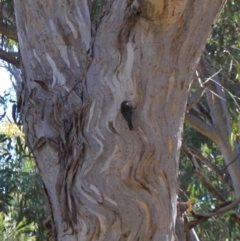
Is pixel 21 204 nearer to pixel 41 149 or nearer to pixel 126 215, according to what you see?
pixel 41 149

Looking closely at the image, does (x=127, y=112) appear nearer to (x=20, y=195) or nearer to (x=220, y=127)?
(x=220, y=127)

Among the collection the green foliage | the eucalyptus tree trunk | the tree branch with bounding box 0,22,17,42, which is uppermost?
the tree branch with bounding box 0,22,17,42

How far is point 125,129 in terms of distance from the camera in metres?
1.97

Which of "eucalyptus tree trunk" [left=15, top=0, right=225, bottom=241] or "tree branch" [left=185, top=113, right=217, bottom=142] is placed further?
"tree branch" [left=185, top=113, right=217, bottom=142]

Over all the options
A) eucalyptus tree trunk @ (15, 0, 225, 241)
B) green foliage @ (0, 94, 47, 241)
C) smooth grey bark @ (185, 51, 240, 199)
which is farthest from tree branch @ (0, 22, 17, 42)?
eucalyptus tree trunk @ (15, 0, 225, 241)

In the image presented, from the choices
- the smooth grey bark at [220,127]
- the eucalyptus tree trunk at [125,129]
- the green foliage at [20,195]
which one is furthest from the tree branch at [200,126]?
the eucalyptus tree trunk at [125,129]

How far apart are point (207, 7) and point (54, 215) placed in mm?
853

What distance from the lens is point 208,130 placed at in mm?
5594

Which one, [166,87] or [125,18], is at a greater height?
[125,18]

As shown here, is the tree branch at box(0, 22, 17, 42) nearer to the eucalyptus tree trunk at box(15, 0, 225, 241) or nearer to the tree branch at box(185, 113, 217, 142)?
the tree branch at box(185, 113, 217, 142)

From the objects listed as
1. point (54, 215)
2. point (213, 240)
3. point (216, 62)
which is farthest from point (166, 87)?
point (213, 240)

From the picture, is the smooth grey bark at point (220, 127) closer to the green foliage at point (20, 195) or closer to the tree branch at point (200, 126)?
the tree branch at point (200, 126)

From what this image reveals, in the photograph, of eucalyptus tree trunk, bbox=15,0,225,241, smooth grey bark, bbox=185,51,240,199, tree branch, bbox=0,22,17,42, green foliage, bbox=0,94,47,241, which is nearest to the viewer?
eucalyptus tree trunk, bbox=15,0,225,241

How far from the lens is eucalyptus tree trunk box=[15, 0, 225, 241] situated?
1.91 m
